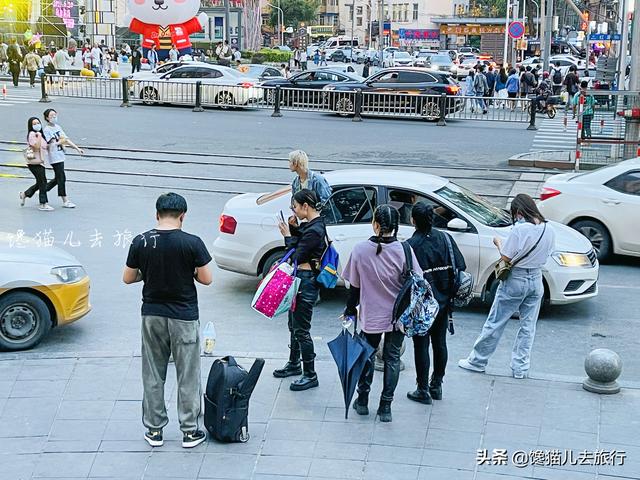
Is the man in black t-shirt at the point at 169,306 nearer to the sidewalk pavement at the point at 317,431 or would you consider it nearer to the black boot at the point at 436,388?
the sidewalk pavement at the point at 317,431

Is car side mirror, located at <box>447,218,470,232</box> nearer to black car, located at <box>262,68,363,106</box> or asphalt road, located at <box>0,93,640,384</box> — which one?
asphalt road, located at <box>0,93,640,384</box>

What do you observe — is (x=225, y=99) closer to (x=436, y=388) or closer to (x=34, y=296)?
(x=34, y=296)

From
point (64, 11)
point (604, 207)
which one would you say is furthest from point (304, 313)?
point (64, 11)

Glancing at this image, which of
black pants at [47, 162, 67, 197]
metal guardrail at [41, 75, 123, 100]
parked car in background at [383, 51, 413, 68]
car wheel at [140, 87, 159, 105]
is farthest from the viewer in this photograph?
parked car in background at [383, 51, 413, 68]

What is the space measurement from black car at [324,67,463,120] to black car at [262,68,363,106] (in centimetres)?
61

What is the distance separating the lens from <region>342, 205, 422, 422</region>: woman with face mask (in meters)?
6.86

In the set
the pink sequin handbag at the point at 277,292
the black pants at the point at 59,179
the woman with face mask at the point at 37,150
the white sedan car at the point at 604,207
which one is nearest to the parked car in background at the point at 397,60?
the black pants at the point at 59,179

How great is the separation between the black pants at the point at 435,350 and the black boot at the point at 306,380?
828 millimetres

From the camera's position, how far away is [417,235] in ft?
23.8

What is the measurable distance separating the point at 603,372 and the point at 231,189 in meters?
11.0

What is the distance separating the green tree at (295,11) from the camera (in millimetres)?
101562

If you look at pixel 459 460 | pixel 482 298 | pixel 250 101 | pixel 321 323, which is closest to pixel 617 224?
pixel 482 298

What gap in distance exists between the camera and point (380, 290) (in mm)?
6922

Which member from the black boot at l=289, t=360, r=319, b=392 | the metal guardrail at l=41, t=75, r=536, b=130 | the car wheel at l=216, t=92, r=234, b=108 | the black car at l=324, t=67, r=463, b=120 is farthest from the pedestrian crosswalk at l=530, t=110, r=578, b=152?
the black boot at l=289, t=360, r=319, b=392
